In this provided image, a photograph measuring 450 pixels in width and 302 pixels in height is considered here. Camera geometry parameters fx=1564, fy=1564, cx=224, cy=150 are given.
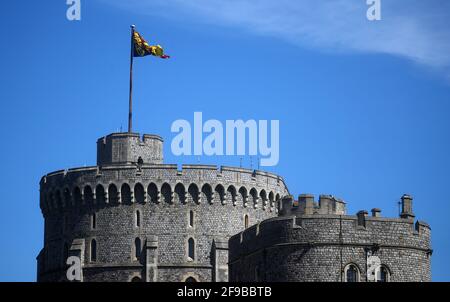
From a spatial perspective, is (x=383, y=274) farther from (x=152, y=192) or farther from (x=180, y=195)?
(x=152, y=192)

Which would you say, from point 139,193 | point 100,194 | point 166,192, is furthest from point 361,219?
point 100,194

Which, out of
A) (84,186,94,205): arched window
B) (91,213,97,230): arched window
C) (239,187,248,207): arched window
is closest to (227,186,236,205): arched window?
(239,187,248,207): arched window

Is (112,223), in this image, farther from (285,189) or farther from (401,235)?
(401,235)

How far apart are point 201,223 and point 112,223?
6368mm

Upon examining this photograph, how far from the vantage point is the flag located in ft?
393

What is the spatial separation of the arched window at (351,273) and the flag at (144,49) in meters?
39.2

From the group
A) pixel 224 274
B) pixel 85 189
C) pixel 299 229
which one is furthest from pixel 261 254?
pixel 85 189

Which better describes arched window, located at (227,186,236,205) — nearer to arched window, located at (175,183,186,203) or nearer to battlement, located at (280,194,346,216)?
arched window, located at (175,183,186,203)

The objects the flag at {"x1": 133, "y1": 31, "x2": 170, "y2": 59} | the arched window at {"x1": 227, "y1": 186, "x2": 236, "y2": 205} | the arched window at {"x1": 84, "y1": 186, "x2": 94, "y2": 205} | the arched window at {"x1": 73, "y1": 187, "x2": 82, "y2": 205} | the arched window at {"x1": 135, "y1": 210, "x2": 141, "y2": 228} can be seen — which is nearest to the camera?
the arched window at {"x1": 135, "y1": 210, "x2": 141, "y2": 228}

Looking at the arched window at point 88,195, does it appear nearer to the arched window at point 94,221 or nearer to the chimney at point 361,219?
the arched window at point 94,221

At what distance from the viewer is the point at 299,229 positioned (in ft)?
281

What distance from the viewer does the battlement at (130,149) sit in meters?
114

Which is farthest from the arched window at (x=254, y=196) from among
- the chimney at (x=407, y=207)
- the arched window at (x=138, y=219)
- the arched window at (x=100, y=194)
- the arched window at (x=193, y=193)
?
the chimney at (x=407, y=207)

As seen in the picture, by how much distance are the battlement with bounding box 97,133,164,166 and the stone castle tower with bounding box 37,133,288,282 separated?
0.07 meters
